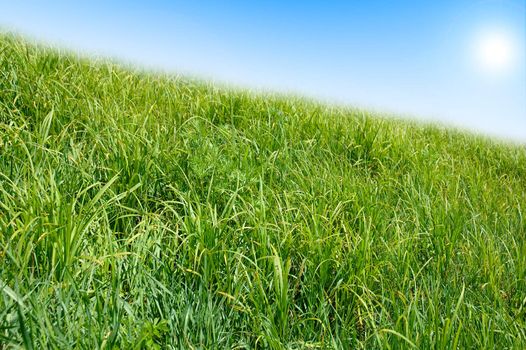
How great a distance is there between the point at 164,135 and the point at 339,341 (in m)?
1.63

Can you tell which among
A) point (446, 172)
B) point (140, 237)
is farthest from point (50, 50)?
point (446, 172)

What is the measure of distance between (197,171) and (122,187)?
14.6 inches

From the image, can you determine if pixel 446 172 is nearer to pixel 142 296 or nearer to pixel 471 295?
pixel 471 295

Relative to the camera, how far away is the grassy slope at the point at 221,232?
157cm

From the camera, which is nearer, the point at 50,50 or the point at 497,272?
the point at 497,272

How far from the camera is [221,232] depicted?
1970 millimetres

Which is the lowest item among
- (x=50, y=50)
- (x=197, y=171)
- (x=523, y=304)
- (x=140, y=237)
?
(x=523, y=304)

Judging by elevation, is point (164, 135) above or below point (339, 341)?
above

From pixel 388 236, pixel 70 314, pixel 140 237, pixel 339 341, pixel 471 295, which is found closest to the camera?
pixel 70 314

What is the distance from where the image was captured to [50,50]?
12.6ft

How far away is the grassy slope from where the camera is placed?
157 cm

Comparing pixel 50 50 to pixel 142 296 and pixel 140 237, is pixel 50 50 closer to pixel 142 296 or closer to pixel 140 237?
pixel 140 237

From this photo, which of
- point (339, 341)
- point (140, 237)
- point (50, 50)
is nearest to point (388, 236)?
point (339, 341)

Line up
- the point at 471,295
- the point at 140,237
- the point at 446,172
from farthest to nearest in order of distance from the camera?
the point at 446,172 < the point at 471,295 < the point at 140,237
